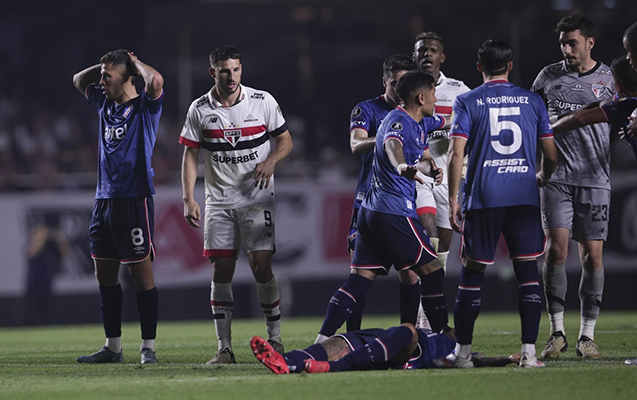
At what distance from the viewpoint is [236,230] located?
23.9 feet

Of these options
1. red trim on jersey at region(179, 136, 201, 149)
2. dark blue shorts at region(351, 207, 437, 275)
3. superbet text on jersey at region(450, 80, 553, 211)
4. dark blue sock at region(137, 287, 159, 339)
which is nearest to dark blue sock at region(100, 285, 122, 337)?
dark blue sock at region(137, 287, 159, 339)

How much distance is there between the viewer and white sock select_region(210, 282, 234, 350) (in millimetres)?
7117

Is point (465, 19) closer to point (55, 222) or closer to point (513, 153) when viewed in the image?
point (55, 222)

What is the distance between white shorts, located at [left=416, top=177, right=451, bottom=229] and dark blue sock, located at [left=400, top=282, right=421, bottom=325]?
812mm

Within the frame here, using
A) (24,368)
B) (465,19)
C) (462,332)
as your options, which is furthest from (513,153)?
(465,19)

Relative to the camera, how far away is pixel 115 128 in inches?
285

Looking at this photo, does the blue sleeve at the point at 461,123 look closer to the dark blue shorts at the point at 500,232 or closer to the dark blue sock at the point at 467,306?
the dark blue shorts at the point at 500,232

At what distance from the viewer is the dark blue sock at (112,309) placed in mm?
7327

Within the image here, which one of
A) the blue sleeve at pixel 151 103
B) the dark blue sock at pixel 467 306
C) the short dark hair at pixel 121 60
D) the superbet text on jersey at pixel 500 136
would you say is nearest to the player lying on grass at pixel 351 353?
the dark blue sock at pixel 467 306

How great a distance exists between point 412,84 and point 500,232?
125 cm

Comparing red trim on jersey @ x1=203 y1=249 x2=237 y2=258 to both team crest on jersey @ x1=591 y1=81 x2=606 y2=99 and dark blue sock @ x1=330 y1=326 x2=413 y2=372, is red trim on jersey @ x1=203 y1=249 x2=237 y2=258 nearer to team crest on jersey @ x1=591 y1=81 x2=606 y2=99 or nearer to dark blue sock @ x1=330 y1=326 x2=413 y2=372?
dark blue sock @ x1=330 y1=326 x2=413 y2=372

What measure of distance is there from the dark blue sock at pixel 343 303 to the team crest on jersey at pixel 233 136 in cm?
156

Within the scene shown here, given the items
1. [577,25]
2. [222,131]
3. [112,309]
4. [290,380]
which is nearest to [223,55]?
[222,131]

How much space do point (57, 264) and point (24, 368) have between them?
753 centimetres
